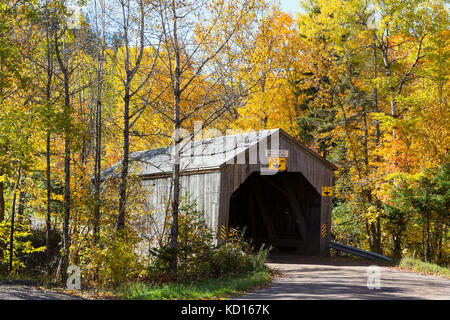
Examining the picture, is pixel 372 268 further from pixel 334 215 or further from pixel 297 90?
pixel 297 90

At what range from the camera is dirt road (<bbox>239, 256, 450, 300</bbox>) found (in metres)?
8.34

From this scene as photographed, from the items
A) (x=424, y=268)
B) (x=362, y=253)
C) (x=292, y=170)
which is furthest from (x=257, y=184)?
(x=424, y=268)

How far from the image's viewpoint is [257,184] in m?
20.2

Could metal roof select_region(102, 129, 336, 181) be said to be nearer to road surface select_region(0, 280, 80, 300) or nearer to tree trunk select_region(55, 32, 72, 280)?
tree trunk select_region(55, 32, 72, 280)

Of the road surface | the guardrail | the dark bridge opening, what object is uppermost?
the dark bridge opening

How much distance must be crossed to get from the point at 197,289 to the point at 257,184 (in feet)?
37.4

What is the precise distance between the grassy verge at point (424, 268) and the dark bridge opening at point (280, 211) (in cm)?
415

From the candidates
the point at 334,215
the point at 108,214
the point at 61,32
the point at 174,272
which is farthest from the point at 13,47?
the point at 334,215

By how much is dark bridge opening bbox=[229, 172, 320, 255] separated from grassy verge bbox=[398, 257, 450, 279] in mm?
4146

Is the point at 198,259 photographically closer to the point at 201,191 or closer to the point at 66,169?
the point at 201,191

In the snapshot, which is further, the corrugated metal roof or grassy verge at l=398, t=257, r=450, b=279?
the corrugated metal roof

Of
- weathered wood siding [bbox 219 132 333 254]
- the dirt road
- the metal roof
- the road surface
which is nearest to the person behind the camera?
the road surface

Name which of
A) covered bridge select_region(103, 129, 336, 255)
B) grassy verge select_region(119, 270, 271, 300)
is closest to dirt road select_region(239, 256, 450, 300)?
grassy verge select_region(119, 270, 271, 300)

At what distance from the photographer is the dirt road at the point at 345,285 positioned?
8.34m
